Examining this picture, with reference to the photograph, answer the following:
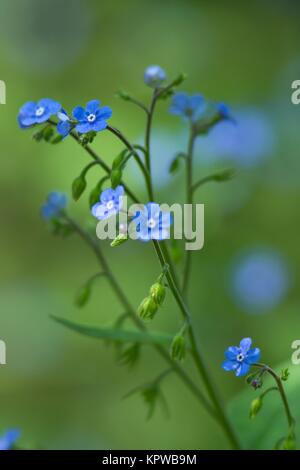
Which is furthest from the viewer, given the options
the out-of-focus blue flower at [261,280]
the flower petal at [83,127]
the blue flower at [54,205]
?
the out-of-focus blue flower at [261,280]

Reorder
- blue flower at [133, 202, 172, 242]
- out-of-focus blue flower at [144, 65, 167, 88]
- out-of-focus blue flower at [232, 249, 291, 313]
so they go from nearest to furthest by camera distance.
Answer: blue flower at [133, 202, 172, 242] < out-of-focus blue flower at [144, 65, 167, 88] < out-of-focus blue flower at [232, 249, 291, 313]

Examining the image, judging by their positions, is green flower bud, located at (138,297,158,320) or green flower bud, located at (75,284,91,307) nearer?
A: green flower bud, located at (138,297,158,320)

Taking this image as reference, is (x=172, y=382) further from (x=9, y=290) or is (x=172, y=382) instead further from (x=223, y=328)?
(x=9, y=290)

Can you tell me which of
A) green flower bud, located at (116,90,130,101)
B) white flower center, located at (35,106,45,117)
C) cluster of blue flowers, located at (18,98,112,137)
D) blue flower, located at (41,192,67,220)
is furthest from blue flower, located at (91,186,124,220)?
blue flower, located at (41,192,67,220)

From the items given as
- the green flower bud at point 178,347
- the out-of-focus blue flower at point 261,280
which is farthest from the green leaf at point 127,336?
the out-of-focus blue flower at point 261,280

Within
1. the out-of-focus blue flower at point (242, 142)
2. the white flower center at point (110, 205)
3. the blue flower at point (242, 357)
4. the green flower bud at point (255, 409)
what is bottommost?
the green flower bud at point (255, 409)

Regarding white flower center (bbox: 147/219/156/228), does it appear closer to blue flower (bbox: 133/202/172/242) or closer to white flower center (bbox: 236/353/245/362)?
blue flower (bbox: 133/202/172/242)

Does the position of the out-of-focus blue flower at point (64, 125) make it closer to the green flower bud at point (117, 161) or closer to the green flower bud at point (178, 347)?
the green flower bud at point (117, 161)
